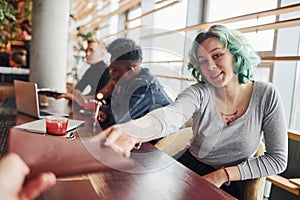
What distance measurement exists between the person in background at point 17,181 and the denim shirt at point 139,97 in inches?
28.4

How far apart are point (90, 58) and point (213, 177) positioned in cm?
150

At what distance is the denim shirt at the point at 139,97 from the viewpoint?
47.4 inches

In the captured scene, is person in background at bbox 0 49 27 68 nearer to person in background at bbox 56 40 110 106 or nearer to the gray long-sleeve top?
person in background at bbox 56 40 110 106

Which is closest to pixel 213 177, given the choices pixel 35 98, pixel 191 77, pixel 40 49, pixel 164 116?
pixel 164 116

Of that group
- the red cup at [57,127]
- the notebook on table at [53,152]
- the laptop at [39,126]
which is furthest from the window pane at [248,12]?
the notebook on table at [53,152]

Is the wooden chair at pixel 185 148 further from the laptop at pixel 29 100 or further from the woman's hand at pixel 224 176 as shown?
the laptop at pixel 29 100

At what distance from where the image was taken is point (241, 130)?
1291 mm

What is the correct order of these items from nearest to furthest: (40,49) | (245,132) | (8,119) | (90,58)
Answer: (245,132), (8,119), (90,58), (40,49)

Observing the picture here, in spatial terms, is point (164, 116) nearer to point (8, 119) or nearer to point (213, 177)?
point (213, 177)

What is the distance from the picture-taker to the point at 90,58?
232 cm

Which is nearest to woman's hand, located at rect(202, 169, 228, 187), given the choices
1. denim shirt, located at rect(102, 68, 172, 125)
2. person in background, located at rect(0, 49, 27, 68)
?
denim shirt, located at rect(102, 68, 172, 125)

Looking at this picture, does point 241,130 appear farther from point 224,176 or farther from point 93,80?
point 93,80

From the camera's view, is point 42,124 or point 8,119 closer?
point 42,124

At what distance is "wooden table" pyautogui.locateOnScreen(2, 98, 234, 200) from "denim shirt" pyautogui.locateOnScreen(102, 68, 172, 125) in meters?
0.35
